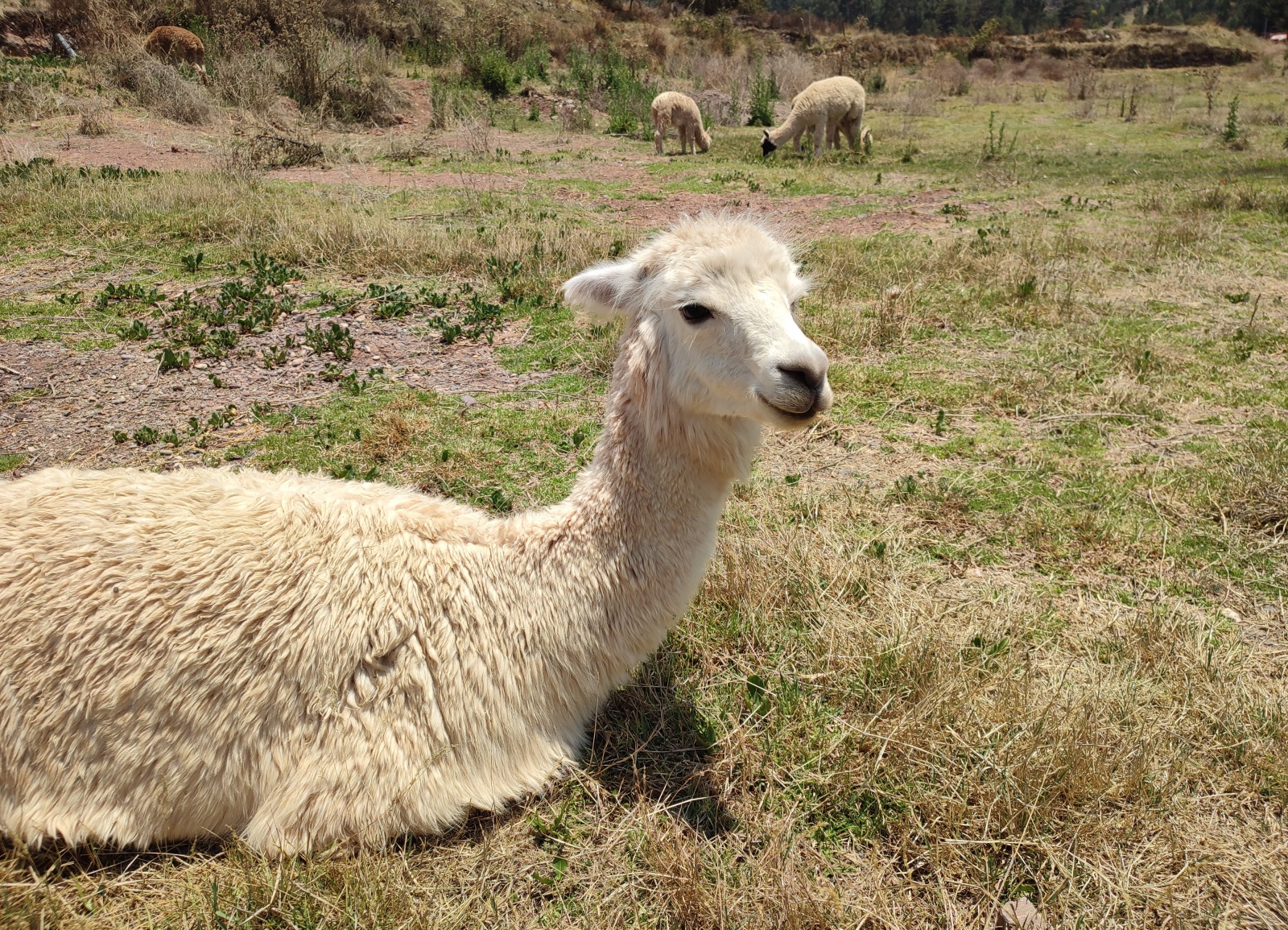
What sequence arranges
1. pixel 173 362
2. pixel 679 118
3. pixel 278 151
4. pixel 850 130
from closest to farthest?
1. pixel 173 362
2. pixel 278 151
3. pixel 679 118
4. pixel 850 130

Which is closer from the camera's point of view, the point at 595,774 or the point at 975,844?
the point at 975,844

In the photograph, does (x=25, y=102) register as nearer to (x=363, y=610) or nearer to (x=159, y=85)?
(x=159, y=85)

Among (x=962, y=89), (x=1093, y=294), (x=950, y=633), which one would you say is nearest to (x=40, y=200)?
(x=950, y=633)

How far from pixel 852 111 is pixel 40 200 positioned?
51.9ft

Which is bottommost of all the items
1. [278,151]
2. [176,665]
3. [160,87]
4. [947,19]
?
[176,665]

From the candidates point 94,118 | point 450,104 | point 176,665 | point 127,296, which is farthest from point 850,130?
point 176,665

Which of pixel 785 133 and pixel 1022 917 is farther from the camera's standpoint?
pixel 785 133

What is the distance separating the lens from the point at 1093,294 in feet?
23.3

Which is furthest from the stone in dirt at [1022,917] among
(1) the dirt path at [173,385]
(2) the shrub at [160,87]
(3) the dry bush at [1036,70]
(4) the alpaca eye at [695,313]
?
(3) the dry bush at [1036,70]

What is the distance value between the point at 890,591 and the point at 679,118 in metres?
16.0

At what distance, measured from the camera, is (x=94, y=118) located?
44.1 feet

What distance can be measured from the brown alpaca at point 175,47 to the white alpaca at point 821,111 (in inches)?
542

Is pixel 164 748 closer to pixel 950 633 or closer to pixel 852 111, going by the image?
pixel 950 633

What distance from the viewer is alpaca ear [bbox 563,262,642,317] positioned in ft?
8.89
